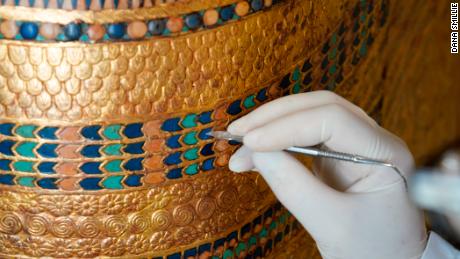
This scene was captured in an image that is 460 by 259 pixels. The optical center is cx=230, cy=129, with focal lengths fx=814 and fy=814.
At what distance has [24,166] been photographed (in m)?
0.93

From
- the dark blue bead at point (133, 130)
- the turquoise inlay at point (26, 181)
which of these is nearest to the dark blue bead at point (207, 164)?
the dark blue bead at point (133, 130)

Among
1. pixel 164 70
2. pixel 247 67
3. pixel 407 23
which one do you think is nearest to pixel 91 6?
pixel 164 70

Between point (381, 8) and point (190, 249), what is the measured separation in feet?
1.74

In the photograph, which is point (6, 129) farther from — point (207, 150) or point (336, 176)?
point (336, 176)

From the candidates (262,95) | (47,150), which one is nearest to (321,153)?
(262,95)

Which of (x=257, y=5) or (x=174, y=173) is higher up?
(x=257, y=5)

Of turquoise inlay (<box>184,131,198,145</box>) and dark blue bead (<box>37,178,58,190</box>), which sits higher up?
turquoise inlay (<box>184,131,198,145</box>)

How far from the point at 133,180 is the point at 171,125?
82mm

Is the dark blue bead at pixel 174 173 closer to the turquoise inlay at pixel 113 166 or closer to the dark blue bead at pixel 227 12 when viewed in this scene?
the turquoise inlay at pixel 113 166

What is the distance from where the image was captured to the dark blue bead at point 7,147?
92cm

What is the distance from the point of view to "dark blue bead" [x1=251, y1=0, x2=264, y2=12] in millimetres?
956

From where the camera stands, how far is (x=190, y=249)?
3.44 ft

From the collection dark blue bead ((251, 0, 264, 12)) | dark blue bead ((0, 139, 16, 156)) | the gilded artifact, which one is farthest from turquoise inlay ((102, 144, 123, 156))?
dark blue bead ((251, 0, 264, 12))

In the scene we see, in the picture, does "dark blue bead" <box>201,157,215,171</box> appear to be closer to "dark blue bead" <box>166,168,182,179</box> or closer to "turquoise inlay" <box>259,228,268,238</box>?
"dark blue bead" <box>166,168,182,179</box>
